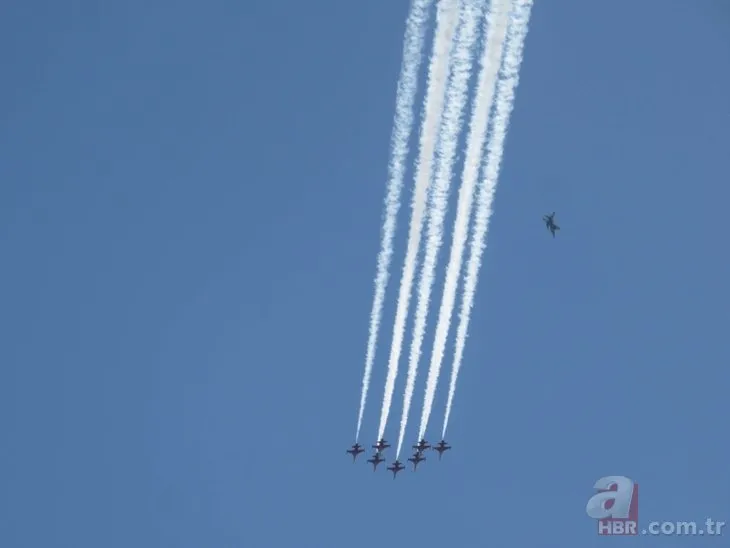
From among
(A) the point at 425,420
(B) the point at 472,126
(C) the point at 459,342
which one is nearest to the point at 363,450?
(A) the point at 425,420

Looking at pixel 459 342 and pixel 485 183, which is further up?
pixel 485 183

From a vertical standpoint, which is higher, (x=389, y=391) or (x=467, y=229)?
(x=467, y=229)

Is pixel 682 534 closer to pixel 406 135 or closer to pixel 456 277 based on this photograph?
pixel 456 277

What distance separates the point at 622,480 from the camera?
56594mm

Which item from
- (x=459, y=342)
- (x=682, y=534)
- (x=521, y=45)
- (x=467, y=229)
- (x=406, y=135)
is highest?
(x=521, y=45)

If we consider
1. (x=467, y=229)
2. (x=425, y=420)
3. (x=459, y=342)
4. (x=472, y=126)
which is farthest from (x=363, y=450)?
(x=472, y=126)

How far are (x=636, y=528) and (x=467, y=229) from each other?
2154cm

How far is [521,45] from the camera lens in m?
39.7

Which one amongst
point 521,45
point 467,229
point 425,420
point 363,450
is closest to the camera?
point 521,45

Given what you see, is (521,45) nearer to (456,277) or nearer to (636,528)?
(456,277)

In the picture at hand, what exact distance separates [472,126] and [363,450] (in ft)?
63.2

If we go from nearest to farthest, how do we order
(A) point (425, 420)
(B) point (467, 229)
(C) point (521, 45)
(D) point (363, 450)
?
(C) point (521, 45)
(B) point (467, 229)
(A) point (425, 420)
(D) point (363, 450)

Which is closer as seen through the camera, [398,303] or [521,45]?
[521,45]

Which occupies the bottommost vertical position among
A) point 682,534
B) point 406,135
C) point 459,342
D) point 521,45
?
point 682,534
